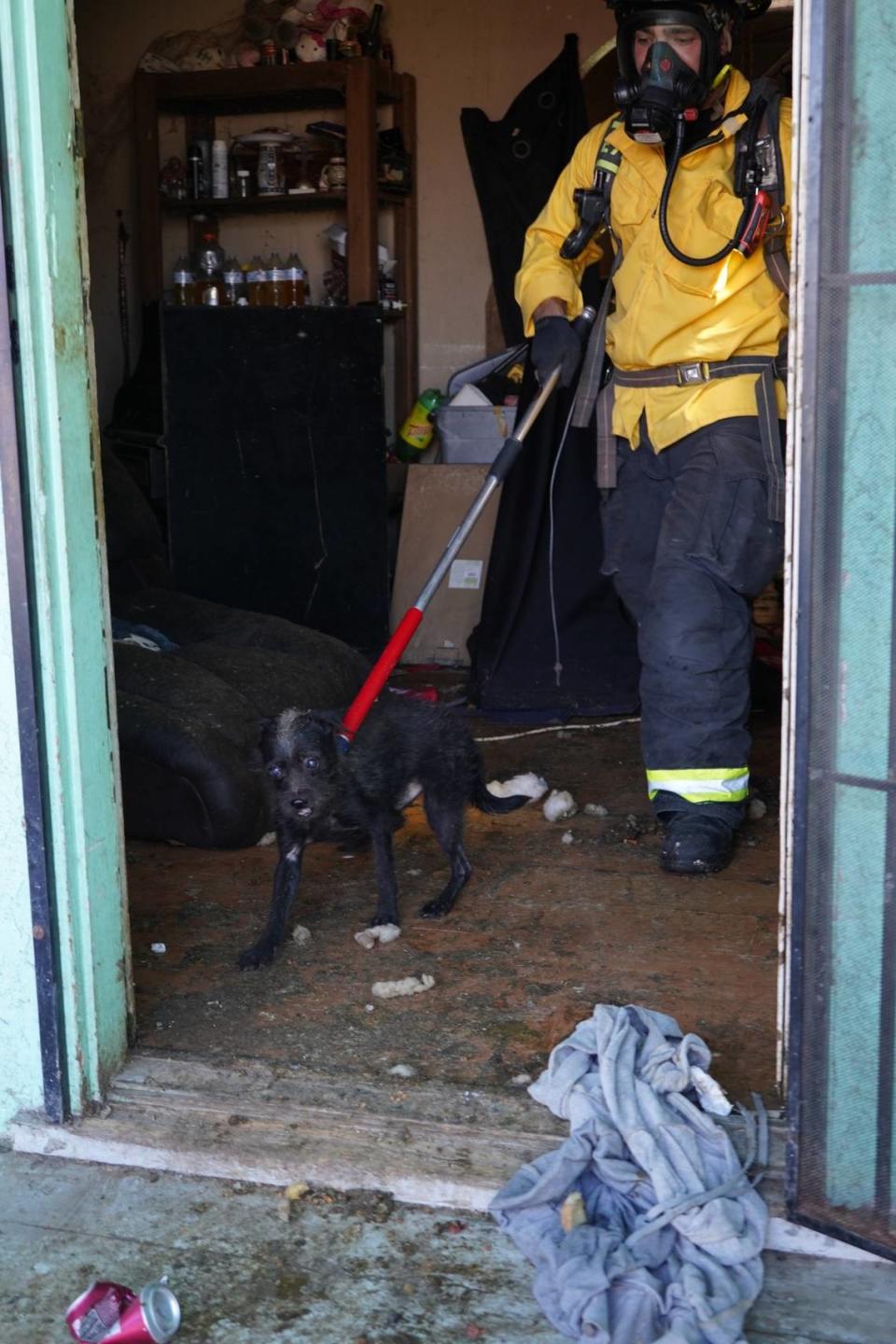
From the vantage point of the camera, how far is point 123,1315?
A: 6.31ft

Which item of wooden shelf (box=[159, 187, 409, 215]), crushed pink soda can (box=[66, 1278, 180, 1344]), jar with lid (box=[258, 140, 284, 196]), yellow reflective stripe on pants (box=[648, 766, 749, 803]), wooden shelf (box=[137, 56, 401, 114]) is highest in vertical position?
wooden shelf (box=[137, 56, 401, 114])

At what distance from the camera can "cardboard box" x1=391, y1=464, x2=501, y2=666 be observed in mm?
6352

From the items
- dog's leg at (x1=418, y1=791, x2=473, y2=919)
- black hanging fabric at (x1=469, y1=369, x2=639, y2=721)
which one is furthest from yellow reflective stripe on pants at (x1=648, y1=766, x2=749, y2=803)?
black hanging fabric at (x1=469, y1=369, x2=639, y2=721)

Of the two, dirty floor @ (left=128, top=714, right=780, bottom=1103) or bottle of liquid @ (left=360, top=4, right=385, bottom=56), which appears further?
bottle of liquid @ (left=360, top=4, right=385, bottom=56)

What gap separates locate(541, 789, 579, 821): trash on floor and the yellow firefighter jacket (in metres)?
1.15

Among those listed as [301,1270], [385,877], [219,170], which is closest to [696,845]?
[385,877]

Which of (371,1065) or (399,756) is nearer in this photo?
(371,1065)

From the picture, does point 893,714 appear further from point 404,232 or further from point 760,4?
point 404,232

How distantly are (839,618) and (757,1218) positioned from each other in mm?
940

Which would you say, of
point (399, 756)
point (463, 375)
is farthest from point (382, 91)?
point (399, 756)

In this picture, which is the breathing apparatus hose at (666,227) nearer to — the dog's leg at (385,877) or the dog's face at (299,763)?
the dog's face at (299,763)

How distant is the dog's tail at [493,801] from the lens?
12.6ft

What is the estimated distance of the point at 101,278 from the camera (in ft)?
25.9

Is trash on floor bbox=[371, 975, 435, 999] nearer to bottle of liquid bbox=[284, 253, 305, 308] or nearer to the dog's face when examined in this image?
the dog's face
